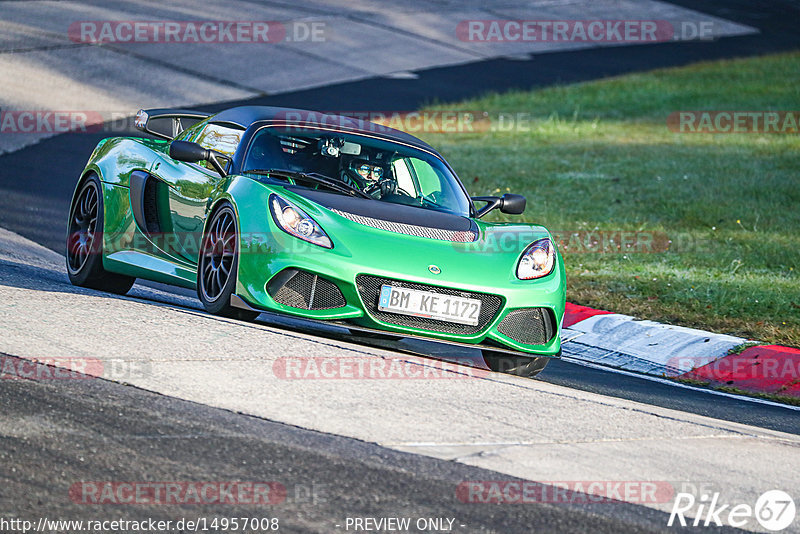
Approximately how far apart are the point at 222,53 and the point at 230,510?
63.4 feet

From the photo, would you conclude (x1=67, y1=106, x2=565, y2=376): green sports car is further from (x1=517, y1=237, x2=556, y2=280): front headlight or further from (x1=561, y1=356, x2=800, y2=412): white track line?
(x1=561, y1=356, x2=800, y2=412): white track line

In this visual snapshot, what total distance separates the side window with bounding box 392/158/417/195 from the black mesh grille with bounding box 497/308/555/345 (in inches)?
52.5

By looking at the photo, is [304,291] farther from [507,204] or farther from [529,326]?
[507,204]

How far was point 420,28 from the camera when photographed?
1085 inches

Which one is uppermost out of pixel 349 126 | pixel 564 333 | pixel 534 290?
pixel 349 126

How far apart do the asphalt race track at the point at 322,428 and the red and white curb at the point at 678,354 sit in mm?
427

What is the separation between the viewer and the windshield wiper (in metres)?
7.53

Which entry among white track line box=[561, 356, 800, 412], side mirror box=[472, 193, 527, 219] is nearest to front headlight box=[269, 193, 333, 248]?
side mirror box=[472, 193, 527, 219]

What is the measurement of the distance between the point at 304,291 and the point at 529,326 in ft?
4.47

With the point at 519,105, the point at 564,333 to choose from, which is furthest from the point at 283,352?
the point at 519,105

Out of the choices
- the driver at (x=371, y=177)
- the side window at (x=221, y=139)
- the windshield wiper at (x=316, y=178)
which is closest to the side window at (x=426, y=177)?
the driver at (x=371, y=177)

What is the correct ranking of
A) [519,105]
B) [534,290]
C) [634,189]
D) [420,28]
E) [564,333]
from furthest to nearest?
[420,28] → [519,105] → [634,189] → [564,333] → [534,290]

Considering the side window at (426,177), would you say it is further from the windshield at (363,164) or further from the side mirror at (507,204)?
the side mirror at (507,204)

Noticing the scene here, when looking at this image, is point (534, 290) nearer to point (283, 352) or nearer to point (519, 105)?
point (283, 352)
